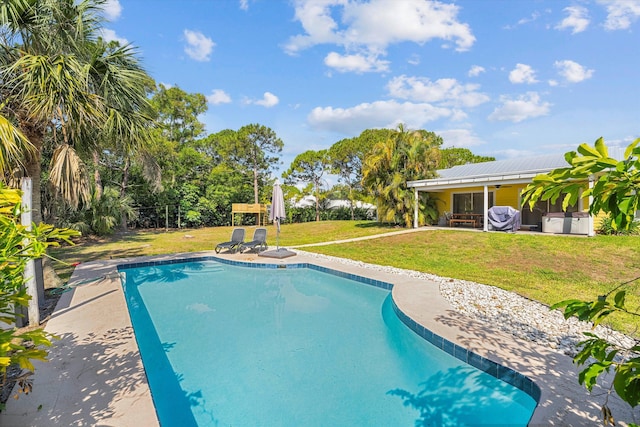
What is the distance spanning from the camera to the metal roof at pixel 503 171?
1381 centimetres

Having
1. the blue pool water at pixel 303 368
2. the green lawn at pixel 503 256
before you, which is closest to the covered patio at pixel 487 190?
the green lawn at pixel 503 256

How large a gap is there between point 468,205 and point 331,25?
13.1 m

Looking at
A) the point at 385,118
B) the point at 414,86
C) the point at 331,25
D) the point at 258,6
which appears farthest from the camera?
the point at 385,118

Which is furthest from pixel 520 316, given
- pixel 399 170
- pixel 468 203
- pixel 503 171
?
pixel 503 171

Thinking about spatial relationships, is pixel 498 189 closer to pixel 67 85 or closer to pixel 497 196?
pixel 497 196

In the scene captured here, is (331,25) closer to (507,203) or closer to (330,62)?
(330,62)

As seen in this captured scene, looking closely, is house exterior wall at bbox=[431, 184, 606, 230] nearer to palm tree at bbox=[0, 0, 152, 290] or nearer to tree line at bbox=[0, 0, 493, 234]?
tree line at bbox=[0, 0, 493, 234]

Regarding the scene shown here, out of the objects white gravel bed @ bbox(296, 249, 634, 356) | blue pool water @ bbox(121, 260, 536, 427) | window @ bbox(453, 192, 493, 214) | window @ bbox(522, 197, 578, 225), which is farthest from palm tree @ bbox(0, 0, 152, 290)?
window @ bbox(522, 197, 578, 225)

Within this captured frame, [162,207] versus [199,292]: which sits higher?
[162,207]

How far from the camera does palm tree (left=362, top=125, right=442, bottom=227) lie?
58.5 ft

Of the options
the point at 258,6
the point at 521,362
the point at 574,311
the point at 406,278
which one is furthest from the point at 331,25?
the point at 574,311

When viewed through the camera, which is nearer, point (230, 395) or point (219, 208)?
point (230, 395)

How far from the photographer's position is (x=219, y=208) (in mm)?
25672

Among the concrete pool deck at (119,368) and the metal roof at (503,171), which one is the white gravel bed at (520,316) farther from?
the metal roof at (503,171)
